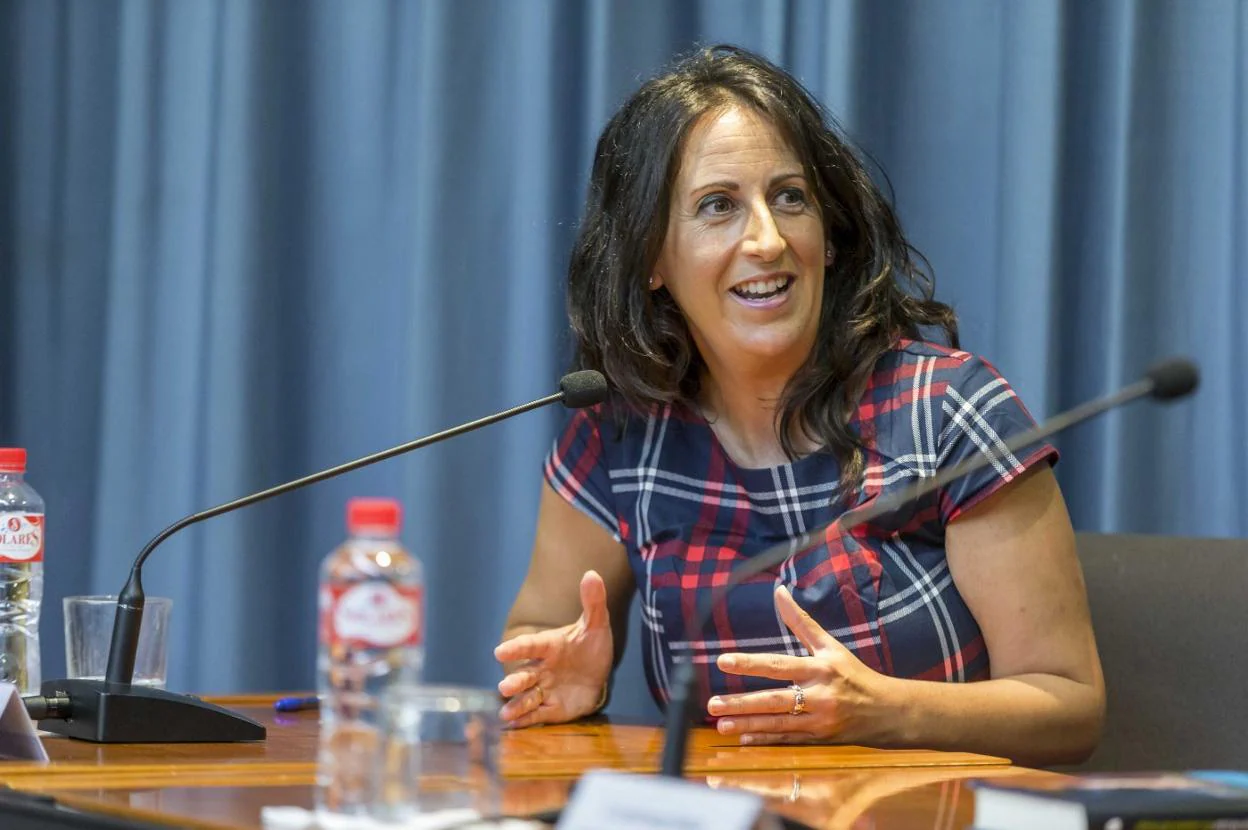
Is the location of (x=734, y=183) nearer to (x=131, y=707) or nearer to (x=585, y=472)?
(x=585, y=472)

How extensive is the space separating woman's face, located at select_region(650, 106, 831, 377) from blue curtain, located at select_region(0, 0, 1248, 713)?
450 millimetres

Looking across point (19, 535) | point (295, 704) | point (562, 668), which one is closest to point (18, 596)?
point (19, 535)

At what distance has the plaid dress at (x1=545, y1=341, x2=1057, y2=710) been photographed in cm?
184

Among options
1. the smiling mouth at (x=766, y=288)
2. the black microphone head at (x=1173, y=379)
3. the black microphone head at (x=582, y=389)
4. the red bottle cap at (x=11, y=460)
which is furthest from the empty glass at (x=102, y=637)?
the black microphone head at (x=1173, y=379)

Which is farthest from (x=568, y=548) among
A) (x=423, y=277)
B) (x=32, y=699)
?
(x=32, y=699)

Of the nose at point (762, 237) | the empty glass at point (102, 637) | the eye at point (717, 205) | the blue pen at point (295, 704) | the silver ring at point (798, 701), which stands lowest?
the blue pen at point (295, 704)

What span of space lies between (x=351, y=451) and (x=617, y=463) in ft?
2.32

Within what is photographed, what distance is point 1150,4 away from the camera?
236 centimetres

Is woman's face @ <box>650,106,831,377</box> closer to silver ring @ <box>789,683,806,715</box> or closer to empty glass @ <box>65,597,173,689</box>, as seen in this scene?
silver ring @ <box>789,683,806,715</box>

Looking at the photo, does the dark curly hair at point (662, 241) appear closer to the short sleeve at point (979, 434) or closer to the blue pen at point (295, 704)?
the short sleeve at point (979, 434)

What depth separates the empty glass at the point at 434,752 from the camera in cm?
96

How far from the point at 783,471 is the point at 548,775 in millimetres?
719

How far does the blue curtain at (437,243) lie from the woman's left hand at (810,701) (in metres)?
0.89

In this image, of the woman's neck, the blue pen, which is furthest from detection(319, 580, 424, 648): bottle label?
the woman's neck
